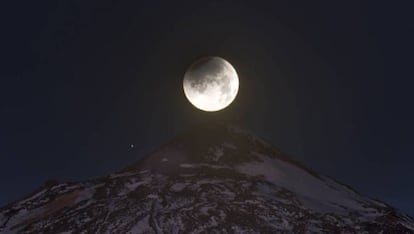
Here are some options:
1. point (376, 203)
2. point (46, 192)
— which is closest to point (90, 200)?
point (46, 192)

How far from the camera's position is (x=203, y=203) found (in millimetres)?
135625

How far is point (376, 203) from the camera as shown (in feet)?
570

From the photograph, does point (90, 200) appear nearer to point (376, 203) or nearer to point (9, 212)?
point (9, 212)

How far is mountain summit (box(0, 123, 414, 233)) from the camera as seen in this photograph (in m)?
125

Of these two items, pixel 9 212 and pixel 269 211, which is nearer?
pixel 269 211

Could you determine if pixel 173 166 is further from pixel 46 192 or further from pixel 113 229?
pixel 113 229

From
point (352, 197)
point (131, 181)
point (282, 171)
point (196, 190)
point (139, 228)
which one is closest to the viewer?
point (139, 228)

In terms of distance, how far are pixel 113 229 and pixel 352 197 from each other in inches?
3200

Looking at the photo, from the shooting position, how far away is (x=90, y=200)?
487ft

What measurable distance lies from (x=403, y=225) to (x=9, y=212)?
9830 centimetres

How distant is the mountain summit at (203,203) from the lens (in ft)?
409

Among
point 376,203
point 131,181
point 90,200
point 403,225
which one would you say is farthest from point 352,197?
point 90,200

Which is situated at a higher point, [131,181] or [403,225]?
[131,181]

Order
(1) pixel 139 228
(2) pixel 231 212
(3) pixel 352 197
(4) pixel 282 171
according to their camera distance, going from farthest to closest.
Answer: (4) pixel 282 171
(3) pixel 352 197
(2) pixel 231 212
(1) pixel 139 228
